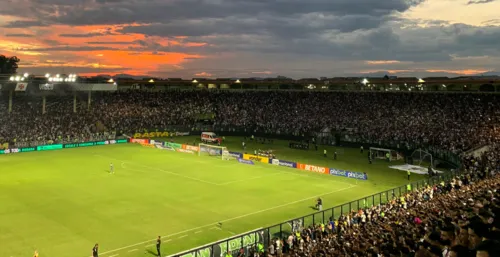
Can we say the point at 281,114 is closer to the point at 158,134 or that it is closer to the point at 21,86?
the point at 158,134

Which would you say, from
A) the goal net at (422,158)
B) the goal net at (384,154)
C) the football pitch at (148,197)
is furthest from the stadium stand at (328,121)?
the football pitch at (148,197)

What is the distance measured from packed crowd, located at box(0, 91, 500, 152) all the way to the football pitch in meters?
12.9

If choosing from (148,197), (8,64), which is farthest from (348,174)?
(8,64)

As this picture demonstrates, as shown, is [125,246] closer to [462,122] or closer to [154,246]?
[154,246]

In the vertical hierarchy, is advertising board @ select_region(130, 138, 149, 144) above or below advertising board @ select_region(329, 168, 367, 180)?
below

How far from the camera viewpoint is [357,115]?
83.4 m

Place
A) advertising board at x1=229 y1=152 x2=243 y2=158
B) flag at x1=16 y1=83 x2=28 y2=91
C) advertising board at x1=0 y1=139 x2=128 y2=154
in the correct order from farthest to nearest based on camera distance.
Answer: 1. flag at x1=16 y1=83 x2=28 y2=91
2. advertising board at x1=0 y1=139 x2=128 y2=154
3. advertising board at x1=229 y1=152 x2=243 y2=158

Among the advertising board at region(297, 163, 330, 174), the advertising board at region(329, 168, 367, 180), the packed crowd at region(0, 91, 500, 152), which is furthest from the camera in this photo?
the packed crowd at region(0, 91, 500, 152)

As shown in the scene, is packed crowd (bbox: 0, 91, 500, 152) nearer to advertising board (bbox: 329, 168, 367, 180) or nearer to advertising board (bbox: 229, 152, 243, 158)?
advertising board (bbox: 329, 168, 367, 180)

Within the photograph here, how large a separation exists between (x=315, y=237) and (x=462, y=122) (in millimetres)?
51678

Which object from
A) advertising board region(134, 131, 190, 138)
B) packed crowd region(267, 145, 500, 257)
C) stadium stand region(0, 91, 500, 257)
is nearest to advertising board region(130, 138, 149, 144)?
advertising board region(134, 131, 190, 138)

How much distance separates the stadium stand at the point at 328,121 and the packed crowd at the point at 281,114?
0.57 ft

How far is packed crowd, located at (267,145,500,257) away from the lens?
25.9 ft

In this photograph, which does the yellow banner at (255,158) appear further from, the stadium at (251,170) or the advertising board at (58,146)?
the advertising board at (58,146)
